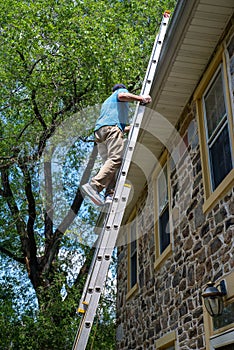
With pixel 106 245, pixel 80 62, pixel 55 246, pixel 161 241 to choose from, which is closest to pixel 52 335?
pixel 55 246

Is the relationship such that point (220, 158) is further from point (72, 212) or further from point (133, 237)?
point (72, 212)

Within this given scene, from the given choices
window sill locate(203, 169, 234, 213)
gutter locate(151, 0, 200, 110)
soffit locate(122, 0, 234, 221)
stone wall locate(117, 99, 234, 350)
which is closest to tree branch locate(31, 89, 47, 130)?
stone wall locate(117, 99, 234, 350)

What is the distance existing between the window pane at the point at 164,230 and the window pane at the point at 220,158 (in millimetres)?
1830

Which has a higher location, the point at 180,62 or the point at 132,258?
the point at 180,62

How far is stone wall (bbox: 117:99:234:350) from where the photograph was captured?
4.46m

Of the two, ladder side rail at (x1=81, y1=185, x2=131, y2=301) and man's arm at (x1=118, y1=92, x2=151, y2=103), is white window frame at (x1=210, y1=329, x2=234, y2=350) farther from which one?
man's arm at (x1=118, y1=92, x2=151, y2=103)

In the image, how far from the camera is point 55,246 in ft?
40.7

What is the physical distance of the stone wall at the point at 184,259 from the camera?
14.6 feet

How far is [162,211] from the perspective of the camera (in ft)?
22.7

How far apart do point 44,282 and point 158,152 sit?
6048mm

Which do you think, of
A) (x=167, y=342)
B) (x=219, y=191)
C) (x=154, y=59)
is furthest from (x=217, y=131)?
(x=167, y=342)

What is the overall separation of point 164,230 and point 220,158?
2.23 meters

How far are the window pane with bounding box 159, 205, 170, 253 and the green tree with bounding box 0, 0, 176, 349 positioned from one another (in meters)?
4.62

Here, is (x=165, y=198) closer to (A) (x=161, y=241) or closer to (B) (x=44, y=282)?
(A) (x=161, y=241)
